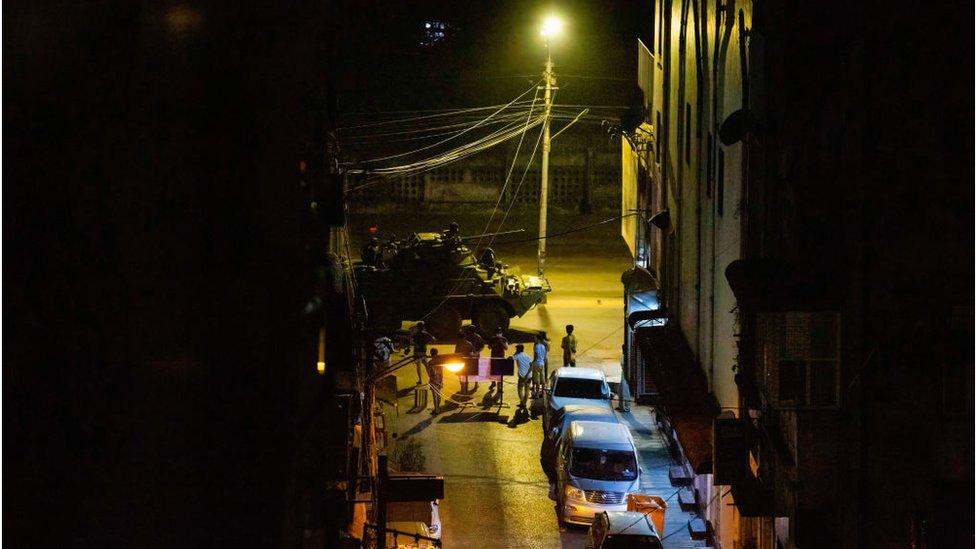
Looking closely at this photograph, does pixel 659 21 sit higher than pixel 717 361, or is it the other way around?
pixel 659 21

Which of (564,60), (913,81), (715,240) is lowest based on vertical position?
(715,240)

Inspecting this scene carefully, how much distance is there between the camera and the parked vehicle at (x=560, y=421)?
65.2 ft

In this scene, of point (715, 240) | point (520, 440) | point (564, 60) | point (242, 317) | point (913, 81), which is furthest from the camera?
point (564, 60)

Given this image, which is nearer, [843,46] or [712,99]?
[843,46]

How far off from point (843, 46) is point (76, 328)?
9.57m

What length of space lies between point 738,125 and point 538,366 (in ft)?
34.9

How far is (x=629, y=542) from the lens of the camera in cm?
1501

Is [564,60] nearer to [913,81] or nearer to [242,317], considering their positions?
[913,81]

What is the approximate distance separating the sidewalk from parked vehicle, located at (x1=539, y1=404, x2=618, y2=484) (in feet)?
4.27

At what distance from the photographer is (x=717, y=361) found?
59.4 feet

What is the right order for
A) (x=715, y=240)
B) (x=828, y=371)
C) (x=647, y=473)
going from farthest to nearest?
1. (x=647, y=473)
2. (x=715, y=240)
3. (x=828, y=371)

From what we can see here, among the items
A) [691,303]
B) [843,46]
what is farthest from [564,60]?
[843,46]

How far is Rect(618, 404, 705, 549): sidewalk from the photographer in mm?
17688

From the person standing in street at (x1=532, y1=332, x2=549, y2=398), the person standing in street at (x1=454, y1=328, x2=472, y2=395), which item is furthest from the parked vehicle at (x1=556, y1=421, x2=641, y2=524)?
the person standing in street at (x1=454, y1=328, x2=472, y2=395)
